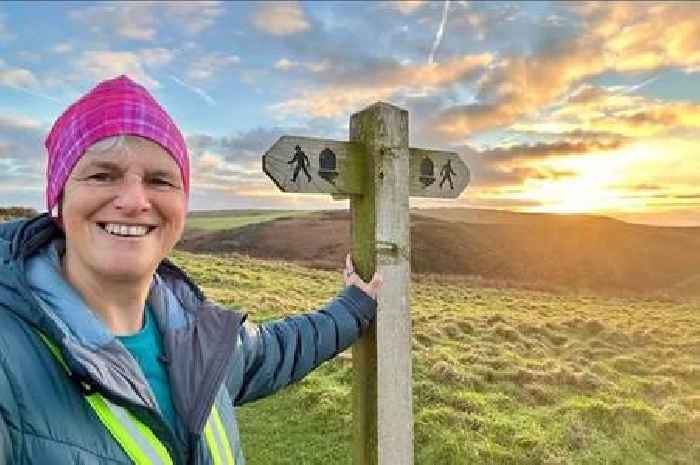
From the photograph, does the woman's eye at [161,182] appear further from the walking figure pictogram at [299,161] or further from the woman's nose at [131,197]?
the walking figure pictogram at [299,161]

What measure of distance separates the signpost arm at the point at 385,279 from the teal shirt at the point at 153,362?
1.44 m

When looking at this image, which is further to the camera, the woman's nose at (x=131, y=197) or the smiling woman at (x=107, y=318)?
the woman's nose at (x=131, y=197)

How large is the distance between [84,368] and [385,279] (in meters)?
1.85

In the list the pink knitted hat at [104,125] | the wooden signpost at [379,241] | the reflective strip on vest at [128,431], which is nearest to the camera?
the reflective strip on vest at [128,431]

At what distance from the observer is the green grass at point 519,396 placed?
24.6 ft

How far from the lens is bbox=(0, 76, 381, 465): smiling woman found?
1817mm

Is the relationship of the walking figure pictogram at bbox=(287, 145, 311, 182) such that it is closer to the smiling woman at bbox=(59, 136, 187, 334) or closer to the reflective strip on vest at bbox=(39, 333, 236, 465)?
the smiling woman at bbox=(59, 136, 187, 334)

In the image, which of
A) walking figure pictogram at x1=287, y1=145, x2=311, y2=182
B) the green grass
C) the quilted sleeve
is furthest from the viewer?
the green grass

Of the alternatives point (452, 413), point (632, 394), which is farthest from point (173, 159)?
point (632, 394)

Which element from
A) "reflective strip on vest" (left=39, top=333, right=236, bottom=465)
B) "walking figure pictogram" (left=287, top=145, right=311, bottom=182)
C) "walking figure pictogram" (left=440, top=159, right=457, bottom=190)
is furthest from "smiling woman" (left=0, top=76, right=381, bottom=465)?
"walking figure pictogram" (left=440, top=159, right=457, bottom=190)

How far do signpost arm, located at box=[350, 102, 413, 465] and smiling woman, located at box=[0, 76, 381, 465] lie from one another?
1.23 m

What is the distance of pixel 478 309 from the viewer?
56.6 ft

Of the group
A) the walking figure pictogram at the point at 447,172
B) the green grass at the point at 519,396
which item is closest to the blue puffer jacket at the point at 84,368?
the walking figure pictogram at the point at 447,172

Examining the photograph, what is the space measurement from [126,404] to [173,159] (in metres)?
0.73
